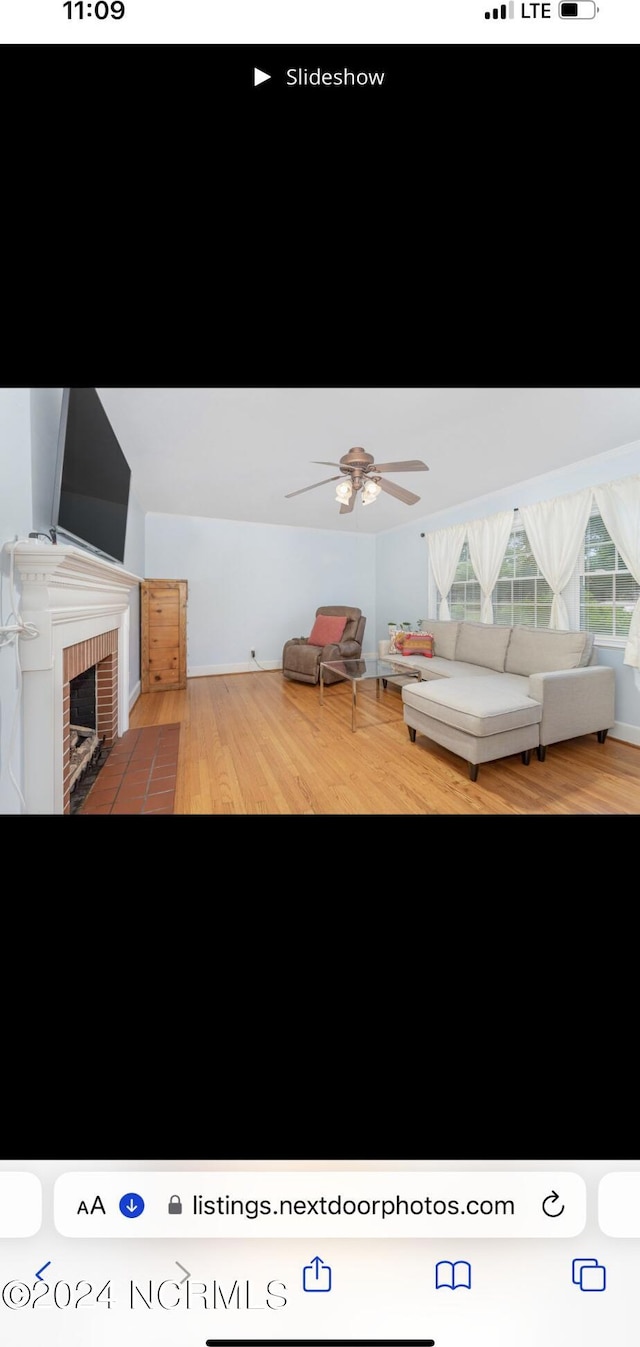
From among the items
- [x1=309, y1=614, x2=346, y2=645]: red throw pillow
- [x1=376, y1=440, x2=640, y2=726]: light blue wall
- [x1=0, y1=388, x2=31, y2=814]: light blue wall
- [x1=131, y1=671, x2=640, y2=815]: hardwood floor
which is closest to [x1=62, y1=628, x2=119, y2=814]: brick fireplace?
[x1=131, y1=671, x2=640, y2=815]: hardwood floor

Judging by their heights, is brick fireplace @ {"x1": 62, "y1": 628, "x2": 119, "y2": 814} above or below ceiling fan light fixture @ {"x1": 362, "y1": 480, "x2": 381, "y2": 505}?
below

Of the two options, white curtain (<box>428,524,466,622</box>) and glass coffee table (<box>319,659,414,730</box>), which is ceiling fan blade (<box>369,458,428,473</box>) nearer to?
white curtain (<box>428,524,466,622</box>)

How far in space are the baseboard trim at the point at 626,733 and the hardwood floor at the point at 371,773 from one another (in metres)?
0.07

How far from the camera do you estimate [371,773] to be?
51.8 inches

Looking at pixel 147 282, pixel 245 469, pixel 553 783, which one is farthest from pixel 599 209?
pixel 245 469

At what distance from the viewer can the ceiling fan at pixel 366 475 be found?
171cm

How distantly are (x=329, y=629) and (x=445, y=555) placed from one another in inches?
35.7

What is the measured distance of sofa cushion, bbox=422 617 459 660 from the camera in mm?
1782

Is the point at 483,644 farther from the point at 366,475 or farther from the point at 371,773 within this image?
the point at 366,475

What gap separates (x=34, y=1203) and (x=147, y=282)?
2.66 feet

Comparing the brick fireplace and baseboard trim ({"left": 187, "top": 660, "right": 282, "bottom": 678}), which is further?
baseboard trim ({"left": 187, "top": 660, "right": 282, "bottom": 678})
